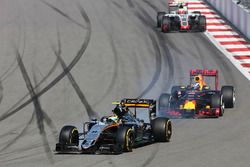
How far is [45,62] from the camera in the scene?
33500 mm

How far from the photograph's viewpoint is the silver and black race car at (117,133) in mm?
20375

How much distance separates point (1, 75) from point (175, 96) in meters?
9.09

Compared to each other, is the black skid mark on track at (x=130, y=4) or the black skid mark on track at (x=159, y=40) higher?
the black skid mark on track at (x=130, y=4)

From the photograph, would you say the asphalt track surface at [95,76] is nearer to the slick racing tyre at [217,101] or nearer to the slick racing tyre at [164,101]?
the slick racing tyre at [217,101]

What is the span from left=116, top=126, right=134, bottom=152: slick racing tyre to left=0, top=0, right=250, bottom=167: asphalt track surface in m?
0.22

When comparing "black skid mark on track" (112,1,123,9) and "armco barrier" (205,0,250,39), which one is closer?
"armco barrier" (205,0,250,39)

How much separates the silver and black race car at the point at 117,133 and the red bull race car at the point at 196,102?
10.2 ft

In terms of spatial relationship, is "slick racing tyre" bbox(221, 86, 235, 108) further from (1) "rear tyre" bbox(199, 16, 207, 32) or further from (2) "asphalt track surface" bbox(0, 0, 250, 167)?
(1) "rear tyre" bbox(199, 16, 207, 32)

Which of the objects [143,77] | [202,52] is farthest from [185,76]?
[202,52]

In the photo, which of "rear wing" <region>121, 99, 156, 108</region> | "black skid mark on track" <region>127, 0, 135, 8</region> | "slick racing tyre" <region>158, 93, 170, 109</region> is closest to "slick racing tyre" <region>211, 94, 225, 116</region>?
"slick racing tyre" <region>158, 93, 170, 109</region>

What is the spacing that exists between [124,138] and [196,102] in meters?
6.10

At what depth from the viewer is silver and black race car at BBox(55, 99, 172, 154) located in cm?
2038

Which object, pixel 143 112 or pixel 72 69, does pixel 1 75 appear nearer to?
pixel 72 69

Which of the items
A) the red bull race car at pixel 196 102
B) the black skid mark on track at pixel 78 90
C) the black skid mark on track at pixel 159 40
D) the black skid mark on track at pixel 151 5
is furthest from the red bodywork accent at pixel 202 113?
the black skid mark on track at pixel 151 5
